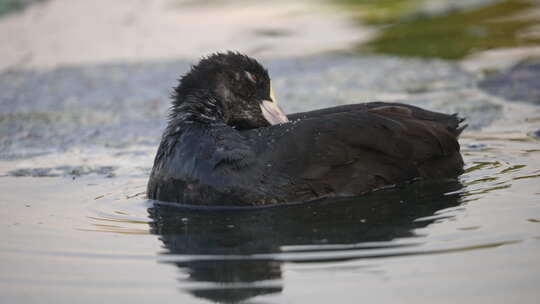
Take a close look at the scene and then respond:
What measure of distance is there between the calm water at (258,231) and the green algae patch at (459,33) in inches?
99.3

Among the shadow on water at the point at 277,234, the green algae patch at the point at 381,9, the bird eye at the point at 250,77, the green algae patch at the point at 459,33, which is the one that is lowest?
the shadow on water at the point at 277,234

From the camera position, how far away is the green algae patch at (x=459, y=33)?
1133cm

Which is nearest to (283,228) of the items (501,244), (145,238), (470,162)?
(145,238)

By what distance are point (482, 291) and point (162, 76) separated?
286 inches

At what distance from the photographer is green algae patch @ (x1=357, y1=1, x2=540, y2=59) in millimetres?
11328

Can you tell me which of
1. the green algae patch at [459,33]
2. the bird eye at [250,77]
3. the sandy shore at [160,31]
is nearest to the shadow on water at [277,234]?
the bird eye at [250,77]

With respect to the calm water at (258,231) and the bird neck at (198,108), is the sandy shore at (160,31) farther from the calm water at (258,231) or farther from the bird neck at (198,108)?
the bird neck at (198,108)

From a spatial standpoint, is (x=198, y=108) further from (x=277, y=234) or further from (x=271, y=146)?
(x=277, y=234)

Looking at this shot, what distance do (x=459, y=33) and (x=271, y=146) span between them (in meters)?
7.04

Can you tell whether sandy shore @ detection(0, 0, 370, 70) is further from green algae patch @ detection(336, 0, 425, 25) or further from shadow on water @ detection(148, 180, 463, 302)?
shadow on water @ detection(148, 180, 463, 302)

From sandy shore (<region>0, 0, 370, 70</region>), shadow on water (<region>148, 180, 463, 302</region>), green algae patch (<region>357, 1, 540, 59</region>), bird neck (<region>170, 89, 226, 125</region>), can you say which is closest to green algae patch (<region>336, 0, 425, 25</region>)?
sandy shore (<region>0, 0, 370, 70</region>)

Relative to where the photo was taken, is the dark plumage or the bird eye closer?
the dark plumage

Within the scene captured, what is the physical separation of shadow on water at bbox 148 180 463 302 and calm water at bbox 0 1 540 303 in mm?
10

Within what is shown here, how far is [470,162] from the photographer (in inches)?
264
